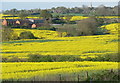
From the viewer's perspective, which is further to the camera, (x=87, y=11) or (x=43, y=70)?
(x=87, y=11)

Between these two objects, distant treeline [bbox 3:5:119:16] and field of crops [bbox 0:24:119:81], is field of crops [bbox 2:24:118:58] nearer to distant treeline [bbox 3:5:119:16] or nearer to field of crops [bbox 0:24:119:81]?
field of crops [bbox 0:24:119:81]

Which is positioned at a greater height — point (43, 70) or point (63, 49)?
point (43, 70)

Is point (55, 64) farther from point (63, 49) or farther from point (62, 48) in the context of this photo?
point (62, 48)

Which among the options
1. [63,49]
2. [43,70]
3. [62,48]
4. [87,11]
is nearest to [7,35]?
[62,48]

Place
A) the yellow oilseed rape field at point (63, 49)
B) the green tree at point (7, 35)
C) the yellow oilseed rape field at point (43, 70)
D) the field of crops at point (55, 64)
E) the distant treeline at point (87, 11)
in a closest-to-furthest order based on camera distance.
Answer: the field of crops at point (55, 64)
the yellow oilseed rape field at point (43, 70)
the yellow oilseed rape field at point (63, 49)
the green tree at point (7, 35)
the distant treeline at point (87, 11)

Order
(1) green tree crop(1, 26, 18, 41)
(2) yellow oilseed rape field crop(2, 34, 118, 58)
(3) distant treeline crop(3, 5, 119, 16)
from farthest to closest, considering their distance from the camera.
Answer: (3) distant treeline crop(3, 5, 119, 16)
(1) green tree crop(1, 26, 18, 41)
(2) yellow oilseed rape field crop(2, 34, 118, 58)

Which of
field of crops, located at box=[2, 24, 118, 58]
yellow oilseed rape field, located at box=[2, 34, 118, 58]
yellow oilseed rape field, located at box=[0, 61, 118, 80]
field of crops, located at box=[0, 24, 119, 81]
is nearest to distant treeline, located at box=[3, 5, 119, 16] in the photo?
field of crops, located at box=[0, 24, 119, 81]

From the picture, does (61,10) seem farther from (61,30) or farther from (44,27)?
(61,30)

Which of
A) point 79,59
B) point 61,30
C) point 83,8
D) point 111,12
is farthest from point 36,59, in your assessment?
point 83,8

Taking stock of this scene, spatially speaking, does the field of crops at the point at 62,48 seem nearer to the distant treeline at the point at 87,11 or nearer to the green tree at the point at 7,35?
the green tree at the point at 7,35

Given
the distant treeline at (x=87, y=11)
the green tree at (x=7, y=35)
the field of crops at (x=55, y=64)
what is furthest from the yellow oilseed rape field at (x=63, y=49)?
the distant treeline at (x=87, y=11)

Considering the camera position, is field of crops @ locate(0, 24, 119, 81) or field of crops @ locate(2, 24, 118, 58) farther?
field of crops @ locate(2, 24, 118, 58)

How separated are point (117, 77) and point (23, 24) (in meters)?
66.1

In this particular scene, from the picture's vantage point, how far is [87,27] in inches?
2384
